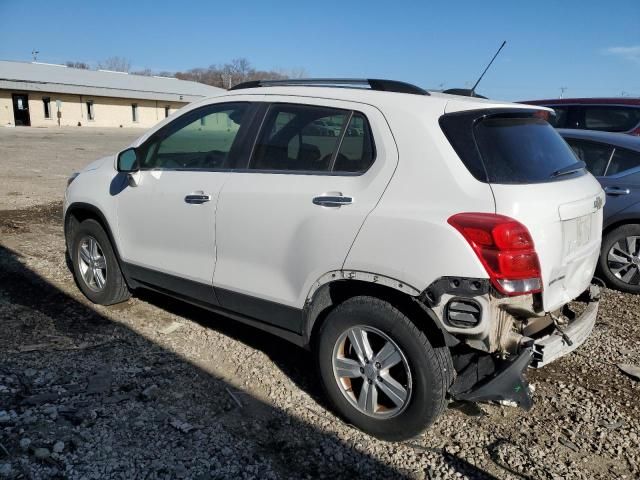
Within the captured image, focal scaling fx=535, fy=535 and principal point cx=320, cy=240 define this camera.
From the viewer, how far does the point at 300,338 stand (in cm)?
331

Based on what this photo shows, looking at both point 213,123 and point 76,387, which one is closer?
point 76,387

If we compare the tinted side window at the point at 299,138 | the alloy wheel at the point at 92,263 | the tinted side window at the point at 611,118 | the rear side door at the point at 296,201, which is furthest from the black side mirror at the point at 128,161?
the tinted side window at the point at 611,118

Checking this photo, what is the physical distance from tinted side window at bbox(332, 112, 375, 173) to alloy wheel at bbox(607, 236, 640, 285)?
373cm

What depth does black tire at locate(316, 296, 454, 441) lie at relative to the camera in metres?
2.76

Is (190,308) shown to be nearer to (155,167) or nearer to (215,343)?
(215,343)

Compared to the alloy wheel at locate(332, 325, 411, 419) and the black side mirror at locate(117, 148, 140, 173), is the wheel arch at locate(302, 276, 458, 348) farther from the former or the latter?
the black side mirror at locate(117, 148, 140, 173)

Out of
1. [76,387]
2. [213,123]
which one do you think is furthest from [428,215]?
[76,387]

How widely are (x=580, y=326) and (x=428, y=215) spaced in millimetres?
1200

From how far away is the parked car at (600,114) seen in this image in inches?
289

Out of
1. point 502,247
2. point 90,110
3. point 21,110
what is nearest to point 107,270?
point 502,247

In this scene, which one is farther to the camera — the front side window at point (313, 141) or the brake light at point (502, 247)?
the front side window at point (313, 141)

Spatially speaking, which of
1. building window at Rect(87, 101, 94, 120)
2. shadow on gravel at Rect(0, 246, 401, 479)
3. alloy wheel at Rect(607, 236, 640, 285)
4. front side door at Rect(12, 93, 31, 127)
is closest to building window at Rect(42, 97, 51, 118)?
front side door at Rect(12, 93, 31, 127)

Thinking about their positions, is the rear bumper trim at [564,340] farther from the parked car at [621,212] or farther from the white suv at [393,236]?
the parked car at [621,212]

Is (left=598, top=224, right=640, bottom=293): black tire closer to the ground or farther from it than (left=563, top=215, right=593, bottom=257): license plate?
closer to the ground
